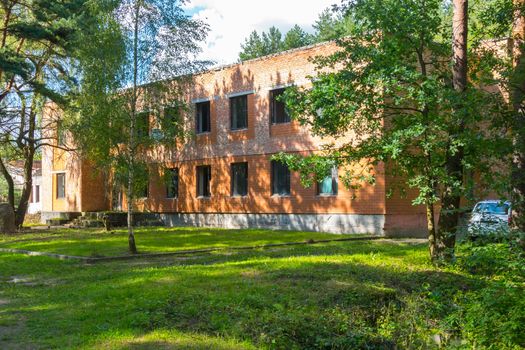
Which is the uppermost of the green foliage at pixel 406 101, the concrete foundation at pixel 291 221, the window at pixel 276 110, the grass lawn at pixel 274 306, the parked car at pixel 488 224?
the window at pixel 276 110

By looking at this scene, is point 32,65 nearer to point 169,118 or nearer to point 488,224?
point 169,118

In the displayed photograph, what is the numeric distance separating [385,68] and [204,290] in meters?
6.00

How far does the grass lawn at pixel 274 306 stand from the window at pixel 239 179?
48.0 ft

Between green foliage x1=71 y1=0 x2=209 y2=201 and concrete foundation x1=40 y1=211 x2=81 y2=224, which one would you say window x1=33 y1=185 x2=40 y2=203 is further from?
green foliage x1=71 y1=0 x2=209 y2=201

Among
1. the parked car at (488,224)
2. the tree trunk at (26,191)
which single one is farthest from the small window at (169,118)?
the tree trunk at (26,191)

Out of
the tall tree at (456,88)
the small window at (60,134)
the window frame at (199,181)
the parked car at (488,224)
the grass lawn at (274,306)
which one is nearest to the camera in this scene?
the grass lawn at (274,306)

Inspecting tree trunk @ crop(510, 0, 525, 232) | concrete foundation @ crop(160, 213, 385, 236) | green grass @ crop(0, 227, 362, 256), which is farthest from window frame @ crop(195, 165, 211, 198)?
tree trunk @ crop(510, 0, 525, 232)

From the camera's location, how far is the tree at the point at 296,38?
194 ft

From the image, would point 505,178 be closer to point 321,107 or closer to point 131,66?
point 321,107

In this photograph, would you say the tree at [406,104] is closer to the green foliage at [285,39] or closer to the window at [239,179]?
the window at [239,179]

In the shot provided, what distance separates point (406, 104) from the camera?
12.3 m

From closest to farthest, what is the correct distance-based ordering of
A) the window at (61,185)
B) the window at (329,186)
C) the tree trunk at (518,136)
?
the tree trunk at (518,136)
the window at (329,186)
the window at (61,185)

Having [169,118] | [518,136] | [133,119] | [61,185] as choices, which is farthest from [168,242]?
[61,185]

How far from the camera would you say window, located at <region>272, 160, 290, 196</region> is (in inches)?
1012
